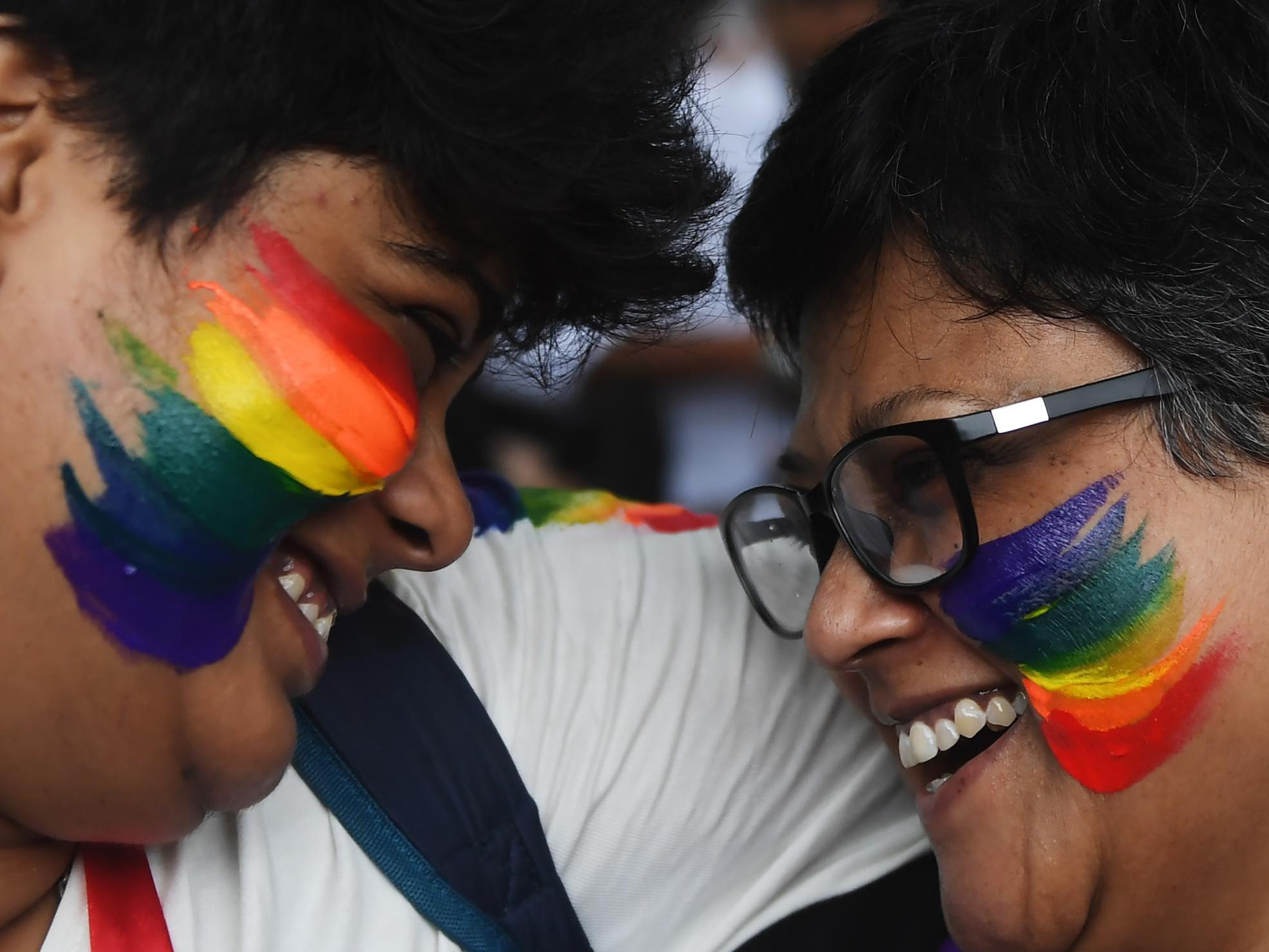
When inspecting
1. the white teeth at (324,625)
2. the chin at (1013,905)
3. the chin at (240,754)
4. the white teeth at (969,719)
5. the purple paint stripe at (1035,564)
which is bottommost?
the chin at (1013,905)

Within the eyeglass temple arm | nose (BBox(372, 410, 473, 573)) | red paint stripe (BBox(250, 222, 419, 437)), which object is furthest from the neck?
the eyeglass temple arm

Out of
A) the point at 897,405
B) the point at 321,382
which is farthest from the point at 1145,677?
the point at 321,382

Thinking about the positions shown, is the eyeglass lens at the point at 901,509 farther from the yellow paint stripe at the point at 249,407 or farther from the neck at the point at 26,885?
the neck at the point at 26,885

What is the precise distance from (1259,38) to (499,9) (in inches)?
28.4

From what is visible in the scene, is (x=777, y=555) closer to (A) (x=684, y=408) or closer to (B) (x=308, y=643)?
(B) (x=308, y=643)

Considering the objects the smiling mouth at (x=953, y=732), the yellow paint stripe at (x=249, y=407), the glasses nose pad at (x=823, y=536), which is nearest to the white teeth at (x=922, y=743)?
the smiling mouth at (x=953, y=732)

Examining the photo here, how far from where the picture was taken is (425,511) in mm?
1188

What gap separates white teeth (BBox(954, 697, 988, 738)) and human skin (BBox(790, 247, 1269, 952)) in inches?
0.7

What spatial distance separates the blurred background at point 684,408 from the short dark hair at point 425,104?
4.17 feet

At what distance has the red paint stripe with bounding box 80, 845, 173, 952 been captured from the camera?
45.2 inches

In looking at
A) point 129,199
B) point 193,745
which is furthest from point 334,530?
point 129,199

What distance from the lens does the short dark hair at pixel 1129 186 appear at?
116cm

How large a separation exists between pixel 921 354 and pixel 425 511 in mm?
528

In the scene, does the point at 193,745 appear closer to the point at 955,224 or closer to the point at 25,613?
the point at 25,613
